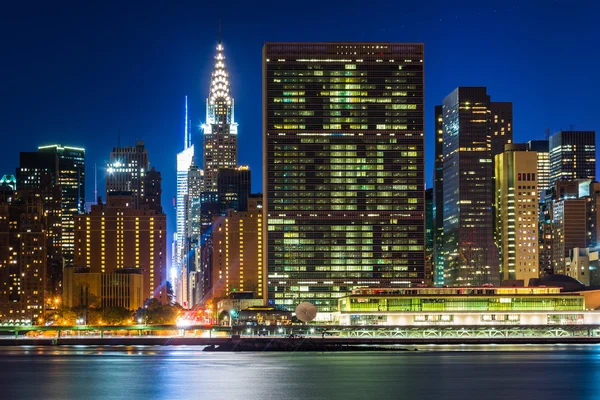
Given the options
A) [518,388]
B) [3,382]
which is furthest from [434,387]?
[3,382]

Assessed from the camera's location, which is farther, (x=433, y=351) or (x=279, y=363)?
(x=433, y=351)

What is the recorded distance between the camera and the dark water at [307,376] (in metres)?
115

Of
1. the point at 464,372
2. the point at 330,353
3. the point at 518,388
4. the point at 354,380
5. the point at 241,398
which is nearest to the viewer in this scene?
the point at 241,398

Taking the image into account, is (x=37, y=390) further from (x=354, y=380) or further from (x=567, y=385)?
(x=567, y=385)

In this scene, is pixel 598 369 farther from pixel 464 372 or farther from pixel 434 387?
pixel 434 387

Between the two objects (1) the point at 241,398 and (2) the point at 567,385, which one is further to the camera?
(2) the point at 567,385

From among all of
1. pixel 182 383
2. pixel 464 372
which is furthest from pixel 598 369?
pixel 182 383

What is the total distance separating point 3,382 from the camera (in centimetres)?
13250

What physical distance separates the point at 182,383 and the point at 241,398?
18.0 m

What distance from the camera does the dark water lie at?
115m

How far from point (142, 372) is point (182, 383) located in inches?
790

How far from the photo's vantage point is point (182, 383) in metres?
126

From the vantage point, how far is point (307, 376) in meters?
135

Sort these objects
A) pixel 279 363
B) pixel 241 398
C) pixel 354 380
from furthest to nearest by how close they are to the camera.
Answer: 1. pixel 279 363
2. pixel 354 380
3. pixel 241 398
